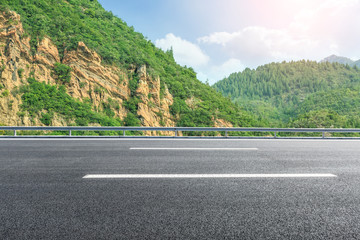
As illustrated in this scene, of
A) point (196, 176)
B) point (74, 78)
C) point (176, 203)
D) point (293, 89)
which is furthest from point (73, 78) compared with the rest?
point (293, 89)

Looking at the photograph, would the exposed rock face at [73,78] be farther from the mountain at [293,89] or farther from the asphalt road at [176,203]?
the mountain at [293,89]

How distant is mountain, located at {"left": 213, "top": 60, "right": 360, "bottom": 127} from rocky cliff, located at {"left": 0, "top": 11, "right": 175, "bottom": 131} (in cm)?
7415

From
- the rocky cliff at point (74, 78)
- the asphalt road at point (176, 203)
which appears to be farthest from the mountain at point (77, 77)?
the asphalt road at point (176, 203)

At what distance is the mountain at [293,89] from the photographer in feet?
366

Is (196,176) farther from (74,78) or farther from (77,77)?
(77,77)

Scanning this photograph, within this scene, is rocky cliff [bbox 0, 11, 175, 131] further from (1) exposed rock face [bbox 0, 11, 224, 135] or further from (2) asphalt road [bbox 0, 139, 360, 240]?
(2) asphalt road [bbox 0, 139, 360, 240]

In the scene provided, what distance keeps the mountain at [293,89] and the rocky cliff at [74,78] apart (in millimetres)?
74152

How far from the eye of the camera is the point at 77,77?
29047 millimetres

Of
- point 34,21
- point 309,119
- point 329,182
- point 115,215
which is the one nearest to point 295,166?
point 329,182

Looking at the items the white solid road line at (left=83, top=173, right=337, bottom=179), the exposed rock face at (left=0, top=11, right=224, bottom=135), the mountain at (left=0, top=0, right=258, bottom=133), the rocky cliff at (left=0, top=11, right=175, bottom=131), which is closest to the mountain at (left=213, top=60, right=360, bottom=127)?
the mountain at (left=0, top=0, right=258, bottom=133)

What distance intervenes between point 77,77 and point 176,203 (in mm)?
29525

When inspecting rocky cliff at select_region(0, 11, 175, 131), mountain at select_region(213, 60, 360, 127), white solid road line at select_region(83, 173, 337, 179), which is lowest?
white solid road line at select_region(83, 173, 337, 179)

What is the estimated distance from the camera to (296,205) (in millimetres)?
3219

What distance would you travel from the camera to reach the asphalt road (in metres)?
2.53
